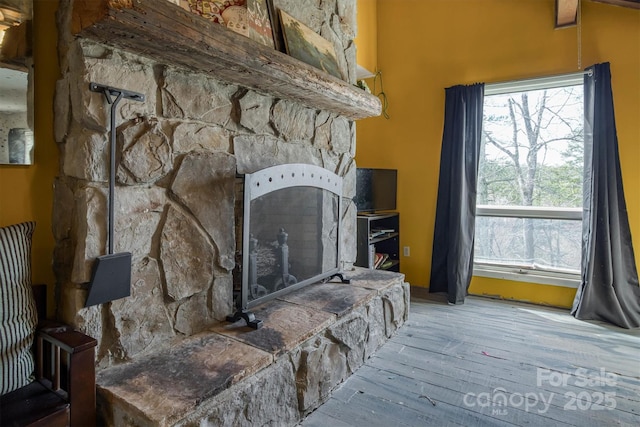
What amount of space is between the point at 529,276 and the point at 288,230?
234 cm

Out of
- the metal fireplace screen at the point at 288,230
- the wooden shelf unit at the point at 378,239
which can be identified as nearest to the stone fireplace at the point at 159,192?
the metal fireplace screen at the point at 288,230

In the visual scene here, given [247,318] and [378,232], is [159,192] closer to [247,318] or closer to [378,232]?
[247,318]

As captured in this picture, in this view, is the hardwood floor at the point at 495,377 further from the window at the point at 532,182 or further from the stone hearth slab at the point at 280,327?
the window at the point at 532,182

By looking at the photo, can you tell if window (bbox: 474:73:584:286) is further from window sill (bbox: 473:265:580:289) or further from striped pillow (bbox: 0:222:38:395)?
striped pillow (bbox: 0:222:38:395)

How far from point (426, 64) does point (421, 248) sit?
1804 mm

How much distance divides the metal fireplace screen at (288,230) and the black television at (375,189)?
89cm

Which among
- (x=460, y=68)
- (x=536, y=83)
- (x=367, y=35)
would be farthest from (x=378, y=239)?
(x=367, y=35)

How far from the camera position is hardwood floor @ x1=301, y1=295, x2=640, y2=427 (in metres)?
1.65

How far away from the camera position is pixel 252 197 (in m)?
1.71

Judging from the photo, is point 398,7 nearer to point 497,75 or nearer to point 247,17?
point 497,75

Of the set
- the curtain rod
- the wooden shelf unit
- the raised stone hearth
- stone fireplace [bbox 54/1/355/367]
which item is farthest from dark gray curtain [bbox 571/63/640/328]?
stone fireplace [bbox 54/1/355/367]

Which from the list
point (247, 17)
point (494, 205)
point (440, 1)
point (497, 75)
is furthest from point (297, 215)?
point (440, 1)

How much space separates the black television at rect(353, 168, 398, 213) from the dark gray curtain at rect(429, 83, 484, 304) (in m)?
0.52

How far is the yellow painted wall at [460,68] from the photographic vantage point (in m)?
2.81
